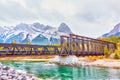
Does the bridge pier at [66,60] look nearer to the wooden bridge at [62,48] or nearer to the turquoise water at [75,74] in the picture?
the wooden bridge at [62,48]

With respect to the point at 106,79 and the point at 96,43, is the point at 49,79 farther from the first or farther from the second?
the point at 96,43

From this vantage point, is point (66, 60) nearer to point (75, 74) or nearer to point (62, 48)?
point (62, 48)

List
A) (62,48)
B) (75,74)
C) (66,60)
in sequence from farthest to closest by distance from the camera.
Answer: (62,48), (66,60), (75,74)

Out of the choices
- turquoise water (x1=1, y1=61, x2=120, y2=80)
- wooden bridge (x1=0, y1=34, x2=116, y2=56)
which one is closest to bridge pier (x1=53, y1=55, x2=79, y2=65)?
wooden bridge (x1=0, y1=34, x2=116, y2=56)

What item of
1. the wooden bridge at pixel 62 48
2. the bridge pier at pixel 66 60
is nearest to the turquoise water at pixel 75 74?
the wooden bridge at pixel 62 48

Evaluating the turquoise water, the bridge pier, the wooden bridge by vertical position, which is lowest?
the turquoise water

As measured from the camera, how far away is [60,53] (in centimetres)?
7069

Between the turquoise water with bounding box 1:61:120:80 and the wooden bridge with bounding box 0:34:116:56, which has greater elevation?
the wooden bridge with bounding box 0:34:116:56

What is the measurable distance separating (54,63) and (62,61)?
4886 mm

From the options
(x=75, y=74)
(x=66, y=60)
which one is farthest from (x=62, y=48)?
(x=75, y=74)

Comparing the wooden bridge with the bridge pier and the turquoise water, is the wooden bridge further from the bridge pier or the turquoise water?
the turquoise water

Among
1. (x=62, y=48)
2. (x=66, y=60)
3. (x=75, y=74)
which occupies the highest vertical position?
(x=62, y=48)

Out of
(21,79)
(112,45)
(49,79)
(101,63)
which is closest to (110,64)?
(101,63)

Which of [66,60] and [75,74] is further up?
[66,60]
